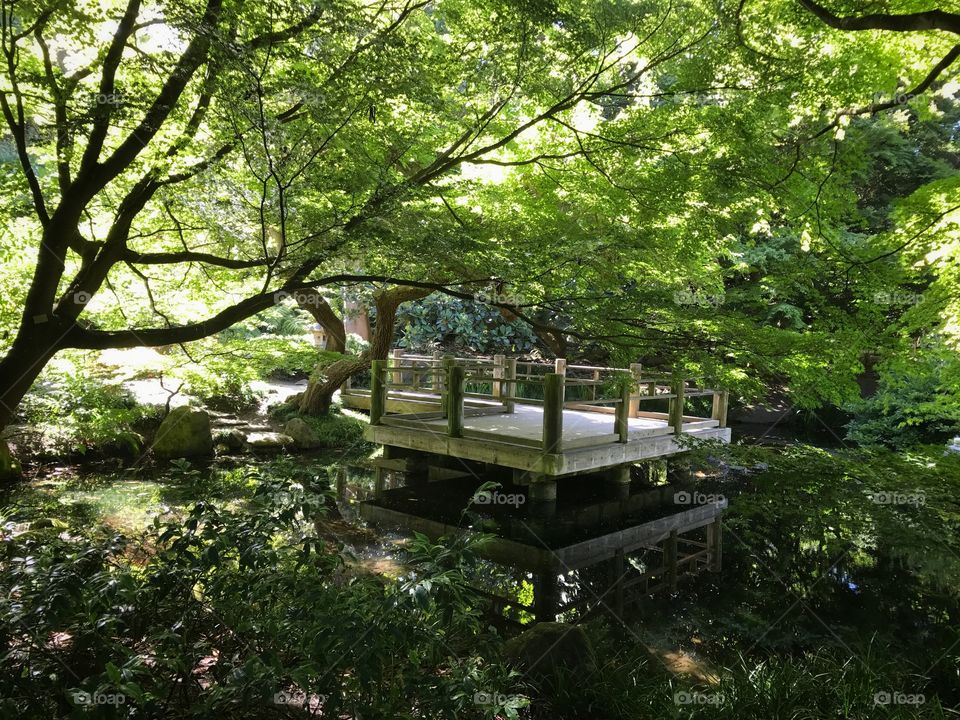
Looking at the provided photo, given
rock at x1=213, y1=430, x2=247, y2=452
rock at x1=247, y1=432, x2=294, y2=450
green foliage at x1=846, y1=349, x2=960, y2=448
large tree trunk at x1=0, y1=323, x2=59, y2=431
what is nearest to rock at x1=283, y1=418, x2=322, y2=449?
rock at x1=247, y1=432, x2=294, y2=450

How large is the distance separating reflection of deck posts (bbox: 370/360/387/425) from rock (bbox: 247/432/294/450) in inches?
128

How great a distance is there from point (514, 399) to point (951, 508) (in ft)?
25.7

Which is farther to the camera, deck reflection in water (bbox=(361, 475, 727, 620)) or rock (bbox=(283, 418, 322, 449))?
rock (bbox=(283, 418, 322, 449))

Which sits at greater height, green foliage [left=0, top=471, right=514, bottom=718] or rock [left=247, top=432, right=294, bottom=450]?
green foliage [left=0, top=471, right=514, bottom=718]

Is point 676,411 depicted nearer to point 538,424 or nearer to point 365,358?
point 538,424

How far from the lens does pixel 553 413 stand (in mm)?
8344

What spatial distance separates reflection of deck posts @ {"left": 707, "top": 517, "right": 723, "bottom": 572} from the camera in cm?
753

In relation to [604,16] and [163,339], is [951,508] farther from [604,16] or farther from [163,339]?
[163,339]

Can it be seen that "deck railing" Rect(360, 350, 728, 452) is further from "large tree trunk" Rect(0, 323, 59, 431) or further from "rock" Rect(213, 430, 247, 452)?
"large tree trunk" Rect(0, 323, 59, 431)

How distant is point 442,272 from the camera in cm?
522

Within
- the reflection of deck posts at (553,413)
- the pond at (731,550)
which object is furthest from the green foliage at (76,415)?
the reflection of deck posts at (553,413)

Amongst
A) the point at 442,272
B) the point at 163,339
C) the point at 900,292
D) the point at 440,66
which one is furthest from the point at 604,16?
the point at 163,339

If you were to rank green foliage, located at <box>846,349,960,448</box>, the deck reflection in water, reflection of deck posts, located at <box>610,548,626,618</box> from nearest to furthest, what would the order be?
reflection of deck posts, located at <box>610,548,626,618</box> < the deck reflection in water < green foliage, located at <box>846,349,960,448</box>

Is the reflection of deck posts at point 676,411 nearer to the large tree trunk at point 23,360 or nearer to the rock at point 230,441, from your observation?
the rock at point 230,441
